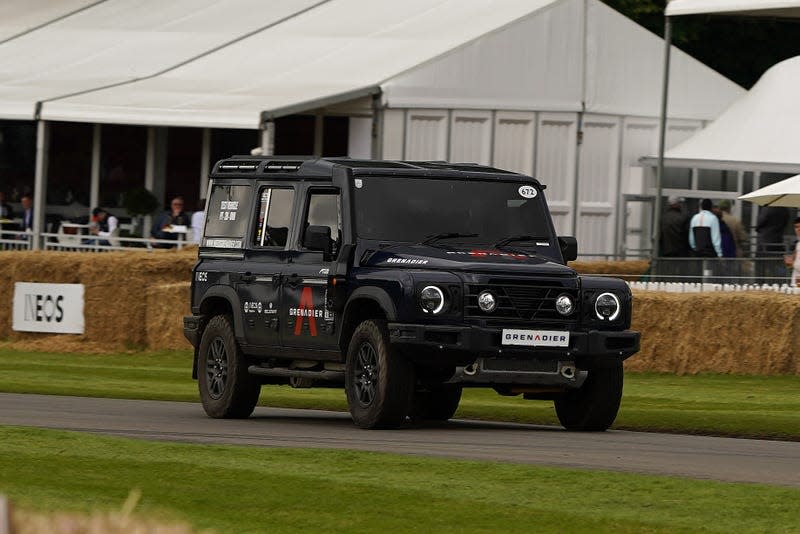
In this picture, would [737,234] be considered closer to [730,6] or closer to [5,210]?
[730,6]

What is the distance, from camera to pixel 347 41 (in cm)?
3538

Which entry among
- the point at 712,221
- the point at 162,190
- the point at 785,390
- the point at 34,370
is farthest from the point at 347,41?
the point at 785,390

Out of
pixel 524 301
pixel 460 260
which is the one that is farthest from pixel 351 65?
pixel 524 301

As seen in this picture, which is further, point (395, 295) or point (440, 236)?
point (440, 236)

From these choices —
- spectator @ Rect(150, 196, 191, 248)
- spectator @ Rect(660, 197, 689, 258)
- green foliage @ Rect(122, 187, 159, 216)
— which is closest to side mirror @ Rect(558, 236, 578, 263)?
spectator @ Rect(660, 197, 689, 258)

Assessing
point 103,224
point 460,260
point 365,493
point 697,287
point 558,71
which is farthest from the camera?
point 103,224

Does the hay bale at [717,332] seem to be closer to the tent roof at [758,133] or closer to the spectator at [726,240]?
the spectator at [726,240]

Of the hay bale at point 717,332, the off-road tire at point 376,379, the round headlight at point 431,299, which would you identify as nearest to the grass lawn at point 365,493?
the off-road tire at point 376,379

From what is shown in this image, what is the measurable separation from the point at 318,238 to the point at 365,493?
197 inches

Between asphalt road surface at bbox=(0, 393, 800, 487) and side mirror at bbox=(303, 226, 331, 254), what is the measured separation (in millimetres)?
1352

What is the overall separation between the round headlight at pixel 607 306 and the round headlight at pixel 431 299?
123 cm

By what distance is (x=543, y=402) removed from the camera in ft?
65.1

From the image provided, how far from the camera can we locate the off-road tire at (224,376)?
631 inches

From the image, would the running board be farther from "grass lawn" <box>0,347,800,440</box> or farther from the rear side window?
"grass lawn" <box>0,347,800,440</box>
